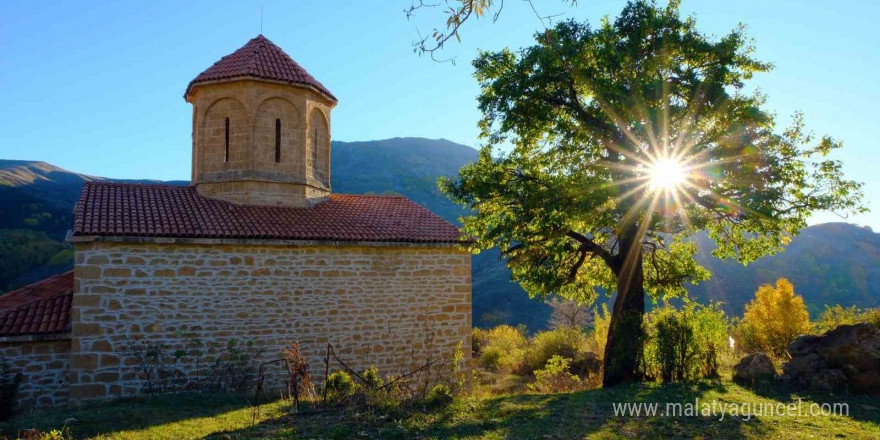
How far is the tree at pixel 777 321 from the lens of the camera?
1265 cm

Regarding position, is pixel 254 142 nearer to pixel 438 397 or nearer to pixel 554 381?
pixel 438 397

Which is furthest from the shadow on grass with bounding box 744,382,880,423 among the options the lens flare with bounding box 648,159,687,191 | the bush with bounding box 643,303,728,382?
the lens flare with bounding box 648,159,687,191

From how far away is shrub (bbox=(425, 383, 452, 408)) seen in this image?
800 cm

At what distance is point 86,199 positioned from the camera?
12.0 metres

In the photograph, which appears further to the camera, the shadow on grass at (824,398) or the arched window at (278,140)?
the arched window at (278,140)

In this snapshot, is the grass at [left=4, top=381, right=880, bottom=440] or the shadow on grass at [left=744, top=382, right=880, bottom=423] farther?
the shadow on grass at [left=744, top=382, right=880, bottom=423]

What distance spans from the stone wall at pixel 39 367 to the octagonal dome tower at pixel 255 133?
5.00m

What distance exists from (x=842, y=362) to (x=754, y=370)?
135 cm

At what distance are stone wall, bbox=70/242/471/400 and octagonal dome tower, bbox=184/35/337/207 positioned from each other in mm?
2702

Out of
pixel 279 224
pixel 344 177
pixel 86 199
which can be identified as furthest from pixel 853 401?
pixel 344 177

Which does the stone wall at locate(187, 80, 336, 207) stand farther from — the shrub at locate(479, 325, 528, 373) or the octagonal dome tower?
the shrub at locate(479, 325, 528, 373)

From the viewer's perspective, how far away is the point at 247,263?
11695 mm

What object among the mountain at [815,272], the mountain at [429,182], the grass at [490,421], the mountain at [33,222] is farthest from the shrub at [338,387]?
the mountain at [815,272]

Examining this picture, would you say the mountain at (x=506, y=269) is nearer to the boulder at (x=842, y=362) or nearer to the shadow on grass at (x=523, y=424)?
the boulder at (x=842, y=362)
